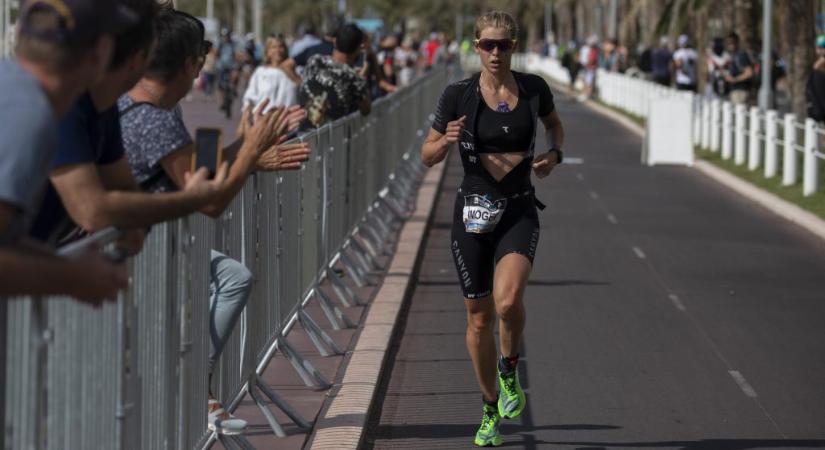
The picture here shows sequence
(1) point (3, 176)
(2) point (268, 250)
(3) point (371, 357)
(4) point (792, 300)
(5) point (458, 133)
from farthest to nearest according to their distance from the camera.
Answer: (4) point (792, 300) → (3) point (371, 357) → (2) point (268, 250) → (5) point (458, 133) → (1) point (3, 176)

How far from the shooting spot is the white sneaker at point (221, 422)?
6484mm

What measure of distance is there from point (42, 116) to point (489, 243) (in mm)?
4523

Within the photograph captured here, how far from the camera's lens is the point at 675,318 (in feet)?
39.5

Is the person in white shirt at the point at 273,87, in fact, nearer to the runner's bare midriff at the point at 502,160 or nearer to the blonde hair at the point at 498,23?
the blonde hair at the point at 498,23

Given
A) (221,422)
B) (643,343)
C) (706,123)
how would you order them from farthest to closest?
(706,123) → (643,343) → (221,422)

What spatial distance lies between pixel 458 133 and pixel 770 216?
13180 millimetres

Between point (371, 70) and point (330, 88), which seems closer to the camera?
point (330, 88)

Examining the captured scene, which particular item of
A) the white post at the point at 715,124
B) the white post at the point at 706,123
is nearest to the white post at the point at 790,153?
the white post at the point at 715,124

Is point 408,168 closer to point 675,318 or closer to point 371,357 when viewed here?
point 675,318

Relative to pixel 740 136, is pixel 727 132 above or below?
below

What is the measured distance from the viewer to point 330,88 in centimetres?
1341

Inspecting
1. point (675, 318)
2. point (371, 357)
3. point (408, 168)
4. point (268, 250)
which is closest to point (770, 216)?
point (408, 168)

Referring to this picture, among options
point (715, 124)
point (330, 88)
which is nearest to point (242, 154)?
point (330, 88)

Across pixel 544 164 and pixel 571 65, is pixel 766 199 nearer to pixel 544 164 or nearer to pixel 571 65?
pixel 544 164
